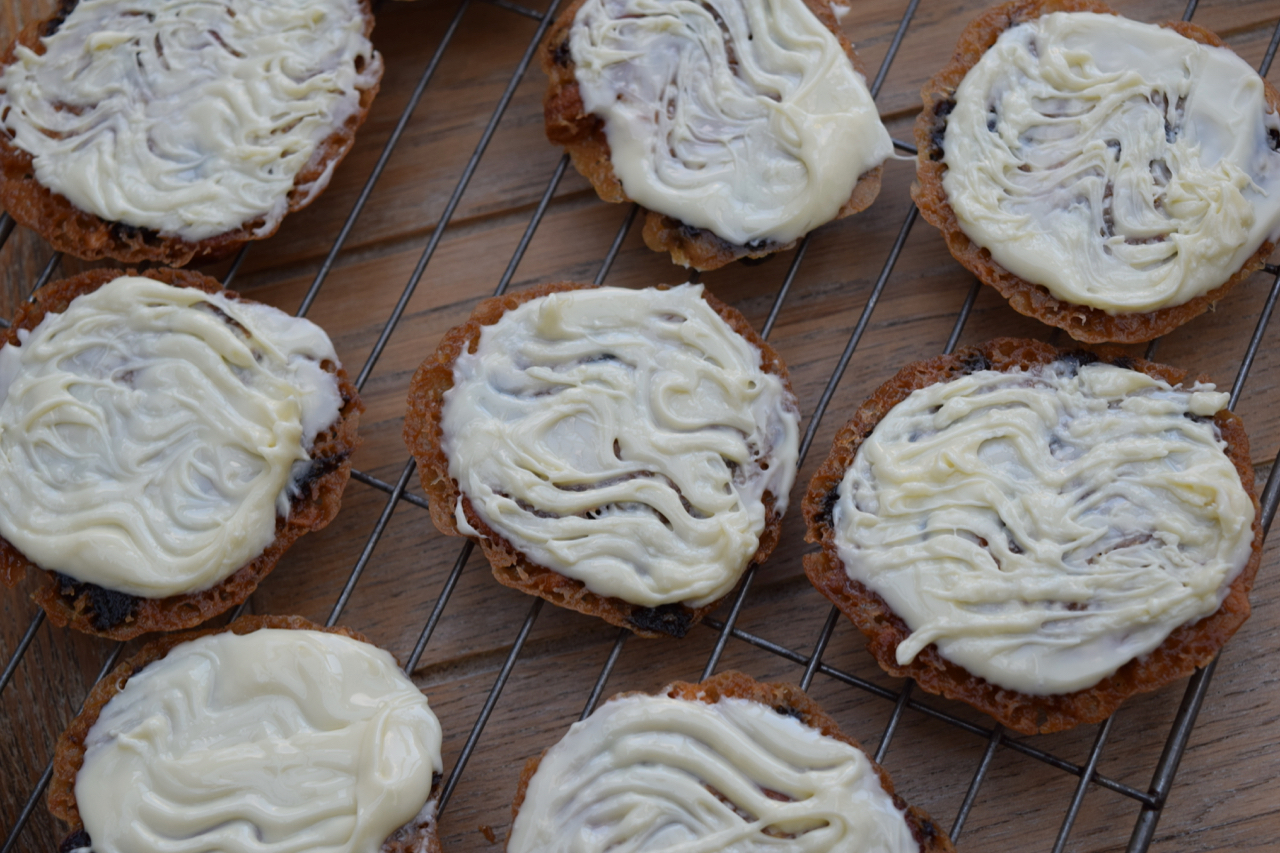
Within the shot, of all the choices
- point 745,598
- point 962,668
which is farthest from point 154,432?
point 962,668

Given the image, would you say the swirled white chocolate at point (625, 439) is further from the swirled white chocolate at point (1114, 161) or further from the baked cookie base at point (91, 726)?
the swirled white chocolate at point (1114, 161)

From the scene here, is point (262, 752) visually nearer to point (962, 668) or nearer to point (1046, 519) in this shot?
point (962, 668)

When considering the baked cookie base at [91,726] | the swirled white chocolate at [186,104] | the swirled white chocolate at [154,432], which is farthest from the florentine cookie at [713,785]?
the swirled white chocolate at [186,104]

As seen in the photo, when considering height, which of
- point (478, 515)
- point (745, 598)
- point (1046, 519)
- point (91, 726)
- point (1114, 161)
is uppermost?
point (1114, 161)

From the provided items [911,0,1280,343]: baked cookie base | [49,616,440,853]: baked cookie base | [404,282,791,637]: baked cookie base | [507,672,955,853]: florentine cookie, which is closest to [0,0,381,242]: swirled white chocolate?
[404,282,791,637]: baked cookie base

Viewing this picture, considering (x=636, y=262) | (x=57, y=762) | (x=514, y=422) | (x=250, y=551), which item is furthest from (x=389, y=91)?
(x=57, y=762)

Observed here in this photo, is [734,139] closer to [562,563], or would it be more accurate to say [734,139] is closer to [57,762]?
[562,563]

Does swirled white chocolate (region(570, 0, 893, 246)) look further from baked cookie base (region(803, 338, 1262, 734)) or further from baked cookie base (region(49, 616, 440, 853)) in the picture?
baked cookie base (region(49, 616, 440, 853))
